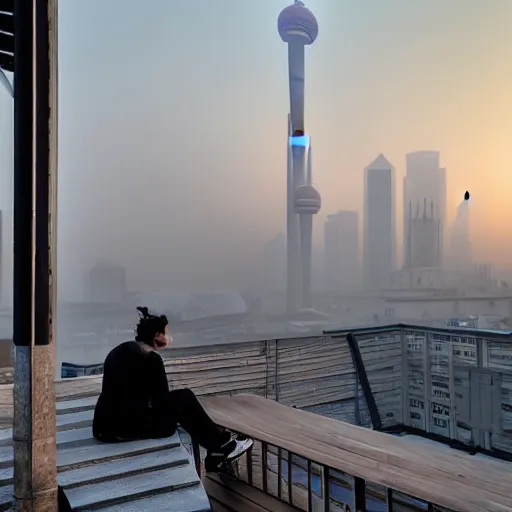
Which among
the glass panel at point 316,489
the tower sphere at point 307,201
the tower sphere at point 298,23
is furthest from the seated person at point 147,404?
the tower sphere at point 298,23

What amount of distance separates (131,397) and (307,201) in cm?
458

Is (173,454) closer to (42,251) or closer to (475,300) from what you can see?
(42,251)

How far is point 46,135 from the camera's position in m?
2.23

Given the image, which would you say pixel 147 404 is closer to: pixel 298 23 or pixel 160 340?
pixel 160 340

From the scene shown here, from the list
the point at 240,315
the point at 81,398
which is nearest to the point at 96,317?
the point at 240,315

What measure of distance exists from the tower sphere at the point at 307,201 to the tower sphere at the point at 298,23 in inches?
77.7

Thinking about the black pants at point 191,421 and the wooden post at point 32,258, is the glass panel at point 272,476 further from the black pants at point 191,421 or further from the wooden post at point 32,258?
the wooden post at point 32,258

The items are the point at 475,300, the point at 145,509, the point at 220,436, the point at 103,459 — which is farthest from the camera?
the point at 475,300

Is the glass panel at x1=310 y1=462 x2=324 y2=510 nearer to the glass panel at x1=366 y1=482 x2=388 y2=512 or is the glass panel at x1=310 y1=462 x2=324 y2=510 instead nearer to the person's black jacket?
the glass panel at x1=366 y1=482 x2=388 y2=512

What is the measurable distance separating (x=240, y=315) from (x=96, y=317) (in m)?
1.60

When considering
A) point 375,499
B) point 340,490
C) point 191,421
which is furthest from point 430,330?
point 191,421

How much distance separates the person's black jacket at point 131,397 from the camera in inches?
Answer: 119

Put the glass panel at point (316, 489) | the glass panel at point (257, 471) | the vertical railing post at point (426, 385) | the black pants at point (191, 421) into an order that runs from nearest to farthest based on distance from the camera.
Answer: the black pants at point (191, 421)
the glass panel at point (316, 489)
the glass panel at point (257, 471)
the vertical railing post at point (426, 385)

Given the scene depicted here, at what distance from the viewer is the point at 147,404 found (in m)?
3.08
